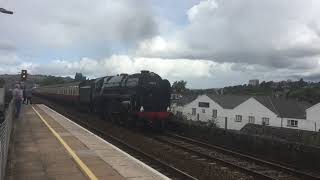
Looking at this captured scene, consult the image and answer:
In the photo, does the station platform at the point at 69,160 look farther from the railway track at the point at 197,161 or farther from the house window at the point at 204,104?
the house window at the point at 204,104

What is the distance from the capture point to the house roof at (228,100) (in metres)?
76.2

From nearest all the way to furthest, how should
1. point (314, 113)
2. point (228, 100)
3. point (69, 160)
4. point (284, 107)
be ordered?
1. point (69, 160)
2. point (314, 113)
3. point (284, 107)
4. point (228, 100)

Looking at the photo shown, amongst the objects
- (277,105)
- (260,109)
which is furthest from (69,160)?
(277,105)

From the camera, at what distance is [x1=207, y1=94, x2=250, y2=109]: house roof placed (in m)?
76.2

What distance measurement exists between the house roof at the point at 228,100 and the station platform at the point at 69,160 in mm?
60506

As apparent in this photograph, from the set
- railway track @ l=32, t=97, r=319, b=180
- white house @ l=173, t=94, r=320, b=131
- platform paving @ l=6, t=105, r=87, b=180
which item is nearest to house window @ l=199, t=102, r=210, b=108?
white house @ l=173, t=94, r=320, b=131

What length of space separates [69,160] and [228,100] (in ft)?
226

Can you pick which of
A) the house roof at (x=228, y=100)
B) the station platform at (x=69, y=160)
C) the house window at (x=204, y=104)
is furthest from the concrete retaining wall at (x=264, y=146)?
the house window at (x=204, y=104)

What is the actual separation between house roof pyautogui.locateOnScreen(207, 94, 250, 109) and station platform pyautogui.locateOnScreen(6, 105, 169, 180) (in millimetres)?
60506

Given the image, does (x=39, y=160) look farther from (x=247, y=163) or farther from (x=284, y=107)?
Answer: (x=284, y=107)

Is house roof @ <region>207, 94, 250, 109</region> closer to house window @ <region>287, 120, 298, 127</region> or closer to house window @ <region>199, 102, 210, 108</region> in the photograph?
house window @ <region>199, 102, 210, 108</region>

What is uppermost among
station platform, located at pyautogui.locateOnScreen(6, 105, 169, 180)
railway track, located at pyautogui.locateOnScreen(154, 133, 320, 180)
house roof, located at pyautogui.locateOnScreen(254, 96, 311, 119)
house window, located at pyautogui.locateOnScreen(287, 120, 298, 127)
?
house roof, located at pyautogui.locateOnScreen(254, 96, 311, 119)

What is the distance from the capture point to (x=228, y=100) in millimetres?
79500

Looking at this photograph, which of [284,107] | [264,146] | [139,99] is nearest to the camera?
[264,146]
